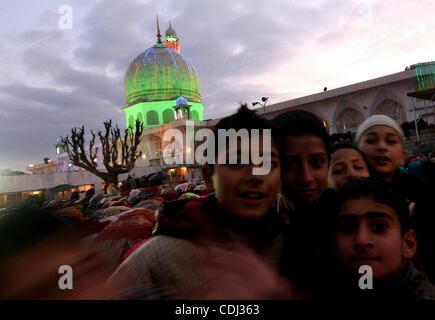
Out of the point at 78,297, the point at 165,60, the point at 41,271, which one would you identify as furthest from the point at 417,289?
the point at 165,60

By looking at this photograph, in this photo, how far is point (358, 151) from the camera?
7.22 feet

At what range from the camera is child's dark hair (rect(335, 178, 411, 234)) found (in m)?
1.42

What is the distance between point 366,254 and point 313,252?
183mm

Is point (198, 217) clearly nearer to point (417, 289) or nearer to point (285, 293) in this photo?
point (285, 293)

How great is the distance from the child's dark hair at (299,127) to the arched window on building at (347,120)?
26392 mm

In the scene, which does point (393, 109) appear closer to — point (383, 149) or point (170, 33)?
point (383, 149)

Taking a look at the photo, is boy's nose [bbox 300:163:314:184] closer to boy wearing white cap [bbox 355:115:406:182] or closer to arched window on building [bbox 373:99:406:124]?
boy wearing white cap [bbox 355:115:406:182]

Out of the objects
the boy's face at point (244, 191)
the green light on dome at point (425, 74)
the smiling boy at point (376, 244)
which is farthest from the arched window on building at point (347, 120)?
the boy's face at point (244, 191)

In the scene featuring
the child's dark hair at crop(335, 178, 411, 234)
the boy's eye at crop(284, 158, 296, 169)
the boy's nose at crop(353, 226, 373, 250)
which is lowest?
the boy's nose at crop(353, 226, 373, 250)

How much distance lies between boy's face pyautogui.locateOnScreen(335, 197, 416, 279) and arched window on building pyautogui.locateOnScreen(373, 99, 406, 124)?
24790 millimetres

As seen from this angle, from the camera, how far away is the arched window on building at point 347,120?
26.7 metres

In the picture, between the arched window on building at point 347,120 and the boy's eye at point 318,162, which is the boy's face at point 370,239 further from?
the arched window on building at point 347,120

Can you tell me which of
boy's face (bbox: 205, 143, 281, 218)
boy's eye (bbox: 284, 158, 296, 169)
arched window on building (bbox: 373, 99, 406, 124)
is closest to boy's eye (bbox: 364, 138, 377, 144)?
boy's eye (bbox: 284, 158, 296, 169)

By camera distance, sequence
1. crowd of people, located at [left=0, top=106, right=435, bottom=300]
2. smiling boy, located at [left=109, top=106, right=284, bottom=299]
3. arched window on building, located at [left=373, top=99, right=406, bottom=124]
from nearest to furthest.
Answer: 1. crowd of people, located at [left=0, top=106, right=435, bottom=300]
2. smiling boy, located at [left=109, top=106, right=284, bottom=299]
3. arched window on building, located at [left=373, top=99, right=406, bottom=124]
